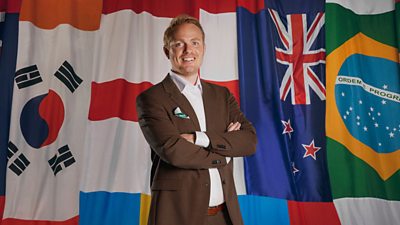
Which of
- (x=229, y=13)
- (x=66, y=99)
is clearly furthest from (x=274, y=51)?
(x=66, y=99)

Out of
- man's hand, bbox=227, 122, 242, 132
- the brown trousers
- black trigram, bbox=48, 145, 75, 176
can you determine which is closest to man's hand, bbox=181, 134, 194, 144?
man's hand, bbox=227, 122, 242, 132

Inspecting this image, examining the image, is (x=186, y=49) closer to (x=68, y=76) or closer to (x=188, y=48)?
(x=188, y=48)

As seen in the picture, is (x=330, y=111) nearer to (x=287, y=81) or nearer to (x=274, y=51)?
(x=287, y=81)

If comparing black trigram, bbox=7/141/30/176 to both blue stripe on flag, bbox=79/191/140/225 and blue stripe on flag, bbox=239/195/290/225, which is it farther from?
blue stripe on flag, bbox=239/195/290/225

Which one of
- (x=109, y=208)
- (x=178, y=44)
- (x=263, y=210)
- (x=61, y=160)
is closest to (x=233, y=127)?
(x=178, y=44)

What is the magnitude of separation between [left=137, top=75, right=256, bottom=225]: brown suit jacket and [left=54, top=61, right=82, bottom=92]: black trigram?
146 cm

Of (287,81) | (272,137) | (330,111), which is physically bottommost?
(272,137)

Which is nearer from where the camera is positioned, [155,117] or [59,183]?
[155,117]

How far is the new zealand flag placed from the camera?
2998 millimetres

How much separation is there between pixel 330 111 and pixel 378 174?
2.14 ft

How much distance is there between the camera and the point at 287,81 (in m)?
3.12

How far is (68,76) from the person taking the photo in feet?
9.77

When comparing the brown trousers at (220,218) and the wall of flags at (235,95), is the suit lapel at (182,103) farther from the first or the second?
the wall of flags at (235,95)

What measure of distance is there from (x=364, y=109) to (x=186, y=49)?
6.60ft
